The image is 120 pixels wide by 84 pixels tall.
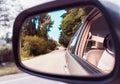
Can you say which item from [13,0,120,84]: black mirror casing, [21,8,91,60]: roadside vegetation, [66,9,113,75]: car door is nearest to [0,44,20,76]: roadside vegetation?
[66,9,113,75]: car door

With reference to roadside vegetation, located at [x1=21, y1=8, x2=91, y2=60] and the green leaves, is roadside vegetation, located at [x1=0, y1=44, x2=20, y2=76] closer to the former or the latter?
roadside vegetation, located at [x1=21, y1=8, x2=91, y2=60]

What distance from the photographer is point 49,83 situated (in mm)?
13070

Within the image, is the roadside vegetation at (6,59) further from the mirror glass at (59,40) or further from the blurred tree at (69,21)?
the blurred tree at (69,21)

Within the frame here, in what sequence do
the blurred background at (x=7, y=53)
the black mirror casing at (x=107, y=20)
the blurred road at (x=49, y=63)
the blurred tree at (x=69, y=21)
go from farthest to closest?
the blurred background at (x=7, y=53) < the blurred road at (x=49, y=63) < the blurred tree at (x=69, y=21) < the black mirror casing at (x=107, y=20)

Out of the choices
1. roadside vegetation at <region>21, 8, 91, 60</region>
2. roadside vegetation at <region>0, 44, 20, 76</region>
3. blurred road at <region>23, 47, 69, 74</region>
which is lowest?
roadside vegetation at <region>0, 44, 20, 76</region>

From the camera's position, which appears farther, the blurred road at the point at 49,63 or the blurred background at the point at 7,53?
the blurred background at the point at 7,53

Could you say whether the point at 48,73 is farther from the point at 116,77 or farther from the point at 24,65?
the point at 116,77

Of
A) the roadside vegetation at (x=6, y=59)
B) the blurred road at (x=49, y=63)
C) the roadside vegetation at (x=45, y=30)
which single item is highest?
the roadside vegetation at (x=45, y=30)

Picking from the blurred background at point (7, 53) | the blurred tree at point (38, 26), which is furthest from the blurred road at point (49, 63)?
the blurred background at point (7, 53)

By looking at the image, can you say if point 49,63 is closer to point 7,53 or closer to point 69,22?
point 69,22

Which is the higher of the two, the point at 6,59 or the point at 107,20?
the point at 107,20

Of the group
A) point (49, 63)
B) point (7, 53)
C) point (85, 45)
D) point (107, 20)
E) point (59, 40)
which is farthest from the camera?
point (7, 53)

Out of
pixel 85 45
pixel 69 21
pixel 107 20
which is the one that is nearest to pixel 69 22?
pixel 69 21

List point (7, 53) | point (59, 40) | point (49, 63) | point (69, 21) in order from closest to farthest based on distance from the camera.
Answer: point (69, 21) < point (59, 40) < point (49, 63) < point (7, 53)
